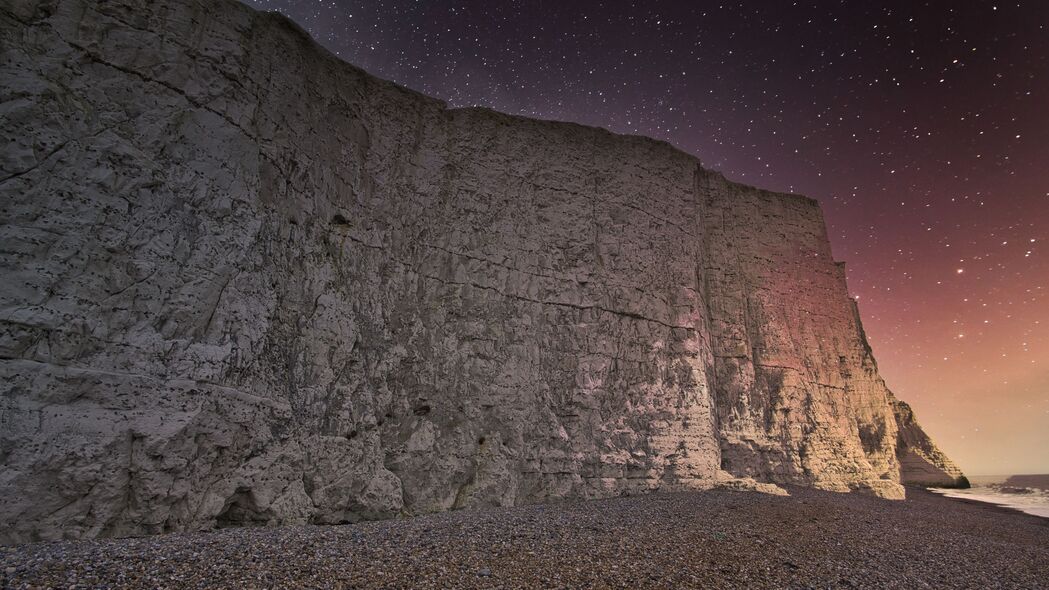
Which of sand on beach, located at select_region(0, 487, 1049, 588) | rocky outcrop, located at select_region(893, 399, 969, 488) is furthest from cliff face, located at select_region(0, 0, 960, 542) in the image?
rocky outcrop, located at select_region(893, 399, 969, 488)

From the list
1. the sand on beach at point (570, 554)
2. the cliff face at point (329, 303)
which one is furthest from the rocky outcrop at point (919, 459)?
the sand on beach at point (570, 554)

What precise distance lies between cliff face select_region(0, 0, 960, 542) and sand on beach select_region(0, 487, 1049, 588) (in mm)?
1372

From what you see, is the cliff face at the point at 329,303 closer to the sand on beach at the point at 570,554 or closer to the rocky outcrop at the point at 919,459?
the sand on beach at the point at 570,554

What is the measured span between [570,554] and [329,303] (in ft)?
20.3

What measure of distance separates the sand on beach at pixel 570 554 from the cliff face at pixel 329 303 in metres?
1.37

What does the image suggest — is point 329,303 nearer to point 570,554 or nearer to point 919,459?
point 570,554

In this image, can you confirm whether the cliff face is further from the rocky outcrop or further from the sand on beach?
the rocky outcrop

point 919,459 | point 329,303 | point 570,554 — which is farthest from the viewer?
point 919,459

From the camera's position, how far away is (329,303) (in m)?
9.33

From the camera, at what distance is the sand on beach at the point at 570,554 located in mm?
4523

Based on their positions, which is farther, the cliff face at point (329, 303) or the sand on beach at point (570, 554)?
the cliff face at point (329, 303)

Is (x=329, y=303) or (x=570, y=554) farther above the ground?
(x=329, y=303)

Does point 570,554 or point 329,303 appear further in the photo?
point 329,303

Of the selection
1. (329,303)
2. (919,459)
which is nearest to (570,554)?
(329,303)
